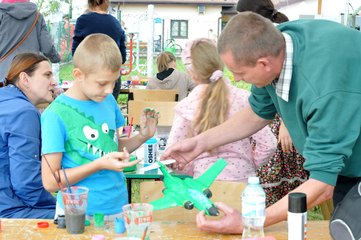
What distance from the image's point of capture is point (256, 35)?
2.00 m

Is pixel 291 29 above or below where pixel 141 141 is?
above

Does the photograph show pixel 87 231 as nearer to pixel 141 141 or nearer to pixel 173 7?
pixel 141 141

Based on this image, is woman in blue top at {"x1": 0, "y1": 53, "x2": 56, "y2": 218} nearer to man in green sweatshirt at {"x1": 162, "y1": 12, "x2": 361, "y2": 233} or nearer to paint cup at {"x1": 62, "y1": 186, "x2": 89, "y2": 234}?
paint cup at {"x1": 62, "y1": 186, "x2": 89, "y2": 234}

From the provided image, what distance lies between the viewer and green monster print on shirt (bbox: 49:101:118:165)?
2.52 metres

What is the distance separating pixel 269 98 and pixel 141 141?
732 millimetres

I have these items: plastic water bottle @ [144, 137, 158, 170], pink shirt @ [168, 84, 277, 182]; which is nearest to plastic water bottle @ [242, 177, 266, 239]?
pink shirt @ [168, 84, 277, 182]

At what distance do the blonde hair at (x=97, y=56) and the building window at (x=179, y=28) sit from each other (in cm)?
2696

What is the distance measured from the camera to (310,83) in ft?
6.51

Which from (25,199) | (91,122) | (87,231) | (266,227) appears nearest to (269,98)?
(266,227)

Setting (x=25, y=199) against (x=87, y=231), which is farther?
(x=25, y=199)

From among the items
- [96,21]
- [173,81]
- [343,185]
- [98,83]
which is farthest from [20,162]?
[173,81]

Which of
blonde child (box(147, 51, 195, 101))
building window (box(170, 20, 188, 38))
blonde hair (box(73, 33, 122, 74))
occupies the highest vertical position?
blonde hair (box(73, 33, 122, 74))

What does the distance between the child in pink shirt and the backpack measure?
4.58ft

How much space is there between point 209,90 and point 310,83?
136 cm
